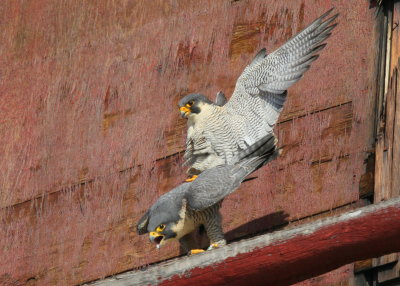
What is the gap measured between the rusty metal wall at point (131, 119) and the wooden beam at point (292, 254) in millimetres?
1189

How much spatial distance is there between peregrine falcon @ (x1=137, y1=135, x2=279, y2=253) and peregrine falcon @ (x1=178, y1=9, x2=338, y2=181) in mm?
112

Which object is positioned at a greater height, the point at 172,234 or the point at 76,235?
the point at 76,235

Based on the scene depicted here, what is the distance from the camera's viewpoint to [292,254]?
5164mm

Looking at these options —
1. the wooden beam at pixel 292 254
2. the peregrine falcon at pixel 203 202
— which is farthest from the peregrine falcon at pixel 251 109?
the wooden beam at pixel 292 254

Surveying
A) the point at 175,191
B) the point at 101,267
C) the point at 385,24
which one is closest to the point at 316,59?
the point at 385,24

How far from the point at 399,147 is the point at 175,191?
941 mm

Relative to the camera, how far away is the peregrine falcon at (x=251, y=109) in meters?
6.24

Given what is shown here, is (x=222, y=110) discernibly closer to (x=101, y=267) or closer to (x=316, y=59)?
(x=316, y=59)

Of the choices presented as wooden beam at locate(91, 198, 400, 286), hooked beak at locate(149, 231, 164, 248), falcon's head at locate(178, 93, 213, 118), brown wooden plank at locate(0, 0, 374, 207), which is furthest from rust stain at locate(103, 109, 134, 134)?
wooden beam at locate(91, 198, 400, 286)

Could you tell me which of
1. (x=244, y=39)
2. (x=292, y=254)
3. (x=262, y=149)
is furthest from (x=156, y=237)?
(x=244, y=39)

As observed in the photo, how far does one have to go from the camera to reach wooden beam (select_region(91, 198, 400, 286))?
507 centimetres

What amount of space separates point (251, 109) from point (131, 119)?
0.90 meters

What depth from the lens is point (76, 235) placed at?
6.90 metres

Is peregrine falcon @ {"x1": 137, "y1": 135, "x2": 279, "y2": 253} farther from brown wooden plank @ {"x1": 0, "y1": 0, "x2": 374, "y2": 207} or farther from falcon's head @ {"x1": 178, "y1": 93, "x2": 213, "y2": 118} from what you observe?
brown wooden plank @ {"x1": 0, "y1": 0, "x2": 374, "y2": 207}
